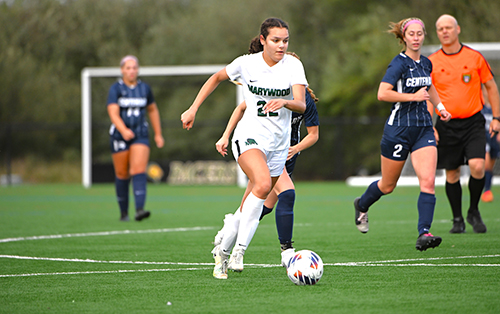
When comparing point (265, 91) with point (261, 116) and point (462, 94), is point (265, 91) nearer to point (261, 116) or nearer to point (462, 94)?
point (261, 116)

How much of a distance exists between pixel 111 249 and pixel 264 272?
219 centimetres

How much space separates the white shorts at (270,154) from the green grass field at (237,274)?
0.78 meters

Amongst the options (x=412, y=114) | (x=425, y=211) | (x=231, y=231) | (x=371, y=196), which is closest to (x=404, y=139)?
(x=412, y=114)

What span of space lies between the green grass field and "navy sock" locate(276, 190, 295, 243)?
288 millimetres

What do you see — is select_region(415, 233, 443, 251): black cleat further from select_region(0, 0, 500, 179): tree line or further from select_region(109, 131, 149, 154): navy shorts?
select_region(0, 0, 500, 179): tree line

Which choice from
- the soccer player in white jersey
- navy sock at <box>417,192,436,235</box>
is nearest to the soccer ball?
the soccer player in white jersey

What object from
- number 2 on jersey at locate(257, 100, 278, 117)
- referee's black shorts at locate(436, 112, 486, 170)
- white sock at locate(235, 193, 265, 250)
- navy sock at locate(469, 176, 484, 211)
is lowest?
navy sock at locate(469, 176, 484, 211)

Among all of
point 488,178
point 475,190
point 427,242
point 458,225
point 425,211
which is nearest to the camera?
point 427,242

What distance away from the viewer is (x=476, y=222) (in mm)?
8047

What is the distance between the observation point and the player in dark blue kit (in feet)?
21.4

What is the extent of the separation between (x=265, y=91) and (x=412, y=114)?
186 centimetres

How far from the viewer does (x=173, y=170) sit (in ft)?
77.9

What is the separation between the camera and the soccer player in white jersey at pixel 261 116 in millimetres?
5238

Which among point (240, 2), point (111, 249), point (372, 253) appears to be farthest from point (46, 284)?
point (240, 2)
